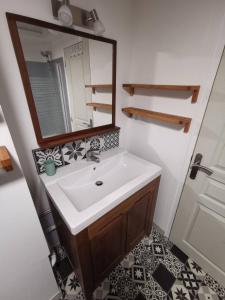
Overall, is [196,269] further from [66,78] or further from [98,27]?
[98,27]

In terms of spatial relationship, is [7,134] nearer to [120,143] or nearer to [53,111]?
[53,111]

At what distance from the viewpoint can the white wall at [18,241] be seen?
0.66 m

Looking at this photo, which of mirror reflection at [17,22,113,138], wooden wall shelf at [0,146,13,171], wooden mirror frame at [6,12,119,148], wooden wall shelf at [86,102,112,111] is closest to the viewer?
wooden wall shelf at [0,146,13,171]

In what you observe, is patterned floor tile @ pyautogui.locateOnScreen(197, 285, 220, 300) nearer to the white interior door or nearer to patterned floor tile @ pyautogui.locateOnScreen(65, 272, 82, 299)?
the white interior door

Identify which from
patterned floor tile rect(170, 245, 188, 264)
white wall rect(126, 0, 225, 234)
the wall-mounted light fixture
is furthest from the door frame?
the wall-mounted light fixture

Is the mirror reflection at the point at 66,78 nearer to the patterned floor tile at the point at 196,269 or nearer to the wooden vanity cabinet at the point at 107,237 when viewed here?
the wooden vanity cabinet at the point at 107,237

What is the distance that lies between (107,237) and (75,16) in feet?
4.77

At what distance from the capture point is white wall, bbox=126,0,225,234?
90cm

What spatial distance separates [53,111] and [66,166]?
1.47 ft

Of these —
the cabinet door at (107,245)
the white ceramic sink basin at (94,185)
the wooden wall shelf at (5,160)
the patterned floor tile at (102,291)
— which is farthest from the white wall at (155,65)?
the patterned floor tile at (102,291)

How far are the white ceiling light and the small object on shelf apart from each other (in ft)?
2.90

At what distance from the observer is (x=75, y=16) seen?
36.9 inches

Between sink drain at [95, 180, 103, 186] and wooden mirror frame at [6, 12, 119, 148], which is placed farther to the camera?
sink drain at [95, 180, 103, 186]

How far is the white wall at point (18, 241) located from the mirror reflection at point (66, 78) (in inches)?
17.2
